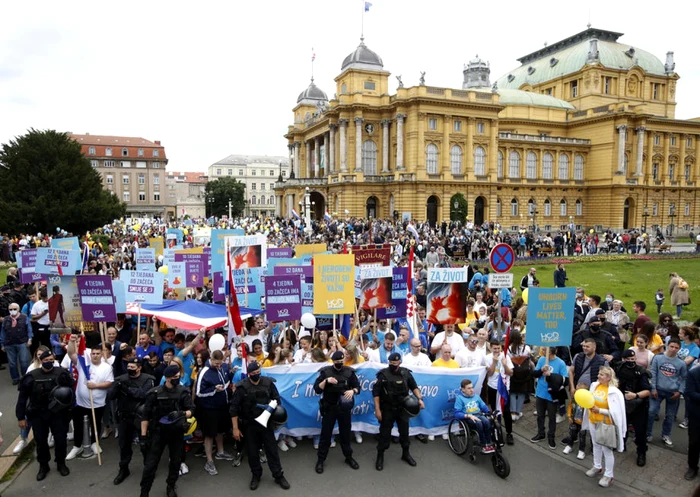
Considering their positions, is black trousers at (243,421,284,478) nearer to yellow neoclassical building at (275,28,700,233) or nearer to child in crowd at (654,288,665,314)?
child in crowd at (654,288,665,314)

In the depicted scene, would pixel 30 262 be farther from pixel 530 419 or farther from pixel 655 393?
pixel 655 393

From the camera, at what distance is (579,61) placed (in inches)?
2886

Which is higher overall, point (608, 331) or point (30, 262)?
point (30, 262)

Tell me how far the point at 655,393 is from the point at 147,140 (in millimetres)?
101707

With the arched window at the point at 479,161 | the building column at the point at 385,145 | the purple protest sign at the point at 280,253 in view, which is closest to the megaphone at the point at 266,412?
the purple protest sign at the point at 280,253

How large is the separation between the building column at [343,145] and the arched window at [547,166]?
2743 centimetres

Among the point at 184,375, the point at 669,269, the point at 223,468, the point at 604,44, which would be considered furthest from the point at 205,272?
the point at 604,44

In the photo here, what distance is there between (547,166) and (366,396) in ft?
213

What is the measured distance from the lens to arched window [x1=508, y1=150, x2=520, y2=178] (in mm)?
63656

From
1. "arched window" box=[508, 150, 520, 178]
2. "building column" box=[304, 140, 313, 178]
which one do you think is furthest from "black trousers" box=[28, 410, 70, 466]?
"building column" box=[304, 140, 313, 178]

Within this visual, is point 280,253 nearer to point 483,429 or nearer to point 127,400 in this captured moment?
point 127,400

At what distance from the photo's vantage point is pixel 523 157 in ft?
210

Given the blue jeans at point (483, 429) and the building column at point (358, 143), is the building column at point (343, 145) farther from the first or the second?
the blue jeans at point (483, 429)

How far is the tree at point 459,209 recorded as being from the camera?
51388 mm
